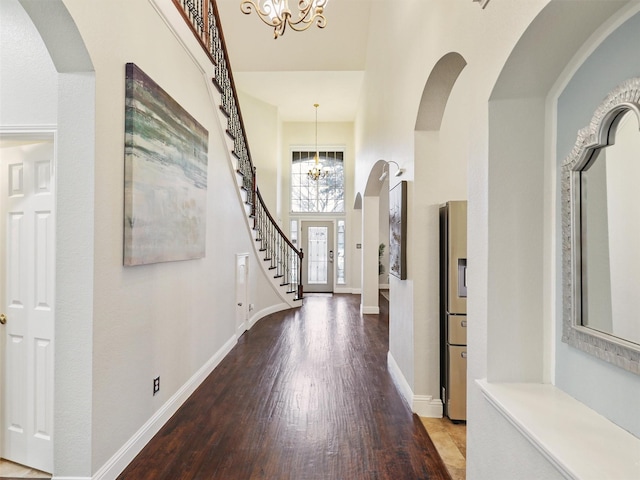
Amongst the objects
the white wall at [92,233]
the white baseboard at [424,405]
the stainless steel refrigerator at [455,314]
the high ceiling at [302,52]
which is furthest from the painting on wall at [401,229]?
the high ceiling at [302,52]

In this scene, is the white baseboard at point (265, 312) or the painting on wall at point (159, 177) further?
the white baseboard at point (265, 312)

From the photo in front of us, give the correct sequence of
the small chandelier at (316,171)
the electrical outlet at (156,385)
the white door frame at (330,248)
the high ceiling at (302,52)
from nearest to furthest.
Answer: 1. the electrical outlet at (156,385)
2. the high ceiling at (302,52)
3. the small chandelier at (316,171)
4. the white door frame at (330,248)

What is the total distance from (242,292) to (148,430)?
2.85m

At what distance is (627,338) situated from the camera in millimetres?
1174

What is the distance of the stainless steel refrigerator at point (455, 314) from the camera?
2766 mm

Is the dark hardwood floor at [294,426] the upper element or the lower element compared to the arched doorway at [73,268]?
lower

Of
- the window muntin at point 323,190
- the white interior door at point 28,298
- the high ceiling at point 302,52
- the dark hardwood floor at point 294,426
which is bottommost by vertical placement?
the dark hardwood floor at point 294,426

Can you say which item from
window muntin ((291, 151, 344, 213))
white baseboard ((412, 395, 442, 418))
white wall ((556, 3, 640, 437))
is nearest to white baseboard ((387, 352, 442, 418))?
white baseboard ((412, 395, 442, 418))

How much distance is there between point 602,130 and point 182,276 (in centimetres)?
284

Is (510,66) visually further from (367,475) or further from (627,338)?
(367,475)

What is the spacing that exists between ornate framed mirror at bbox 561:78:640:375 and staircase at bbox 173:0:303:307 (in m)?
3.11

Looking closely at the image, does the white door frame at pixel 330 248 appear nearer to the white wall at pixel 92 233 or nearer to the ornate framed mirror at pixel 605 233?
the white wall at pixel 92 233

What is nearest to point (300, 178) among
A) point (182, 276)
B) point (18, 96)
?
point (182, 276)

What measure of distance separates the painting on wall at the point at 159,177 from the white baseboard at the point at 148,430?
111cm
